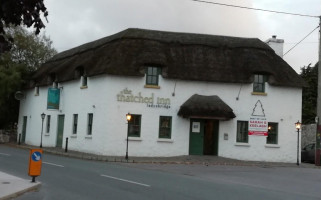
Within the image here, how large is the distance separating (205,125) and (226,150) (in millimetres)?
2049

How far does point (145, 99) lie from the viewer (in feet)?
93.1

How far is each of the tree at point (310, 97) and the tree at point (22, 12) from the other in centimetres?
4659

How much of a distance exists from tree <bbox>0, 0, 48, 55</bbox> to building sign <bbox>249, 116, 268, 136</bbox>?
23630mm

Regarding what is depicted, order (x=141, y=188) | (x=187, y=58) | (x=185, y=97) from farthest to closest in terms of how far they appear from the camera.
Result: 1. (x=187, y=58)
2. (x=185, y=97)
3. (x=141, y=188)

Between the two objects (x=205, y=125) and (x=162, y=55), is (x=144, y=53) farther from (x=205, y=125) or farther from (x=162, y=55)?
(x=205, y=125)

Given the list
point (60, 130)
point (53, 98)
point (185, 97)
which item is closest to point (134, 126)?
point (185, 97)

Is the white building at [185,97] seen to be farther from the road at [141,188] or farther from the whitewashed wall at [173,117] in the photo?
the road at [141,188]

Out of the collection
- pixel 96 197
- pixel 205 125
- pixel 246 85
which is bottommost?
pixel 96 197

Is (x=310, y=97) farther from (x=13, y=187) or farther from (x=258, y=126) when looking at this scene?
(x=13, y=187)

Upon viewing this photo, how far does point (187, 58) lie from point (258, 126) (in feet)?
20.6

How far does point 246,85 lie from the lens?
97.2 feet

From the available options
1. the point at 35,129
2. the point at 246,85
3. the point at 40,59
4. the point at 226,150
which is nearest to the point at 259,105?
the point at 246,85

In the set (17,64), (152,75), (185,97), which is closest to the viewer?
(152,75)

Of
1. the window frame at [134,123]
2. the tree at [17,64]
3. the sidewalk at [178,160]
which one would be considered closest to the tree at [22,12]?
the sidewalk at [178,160]
